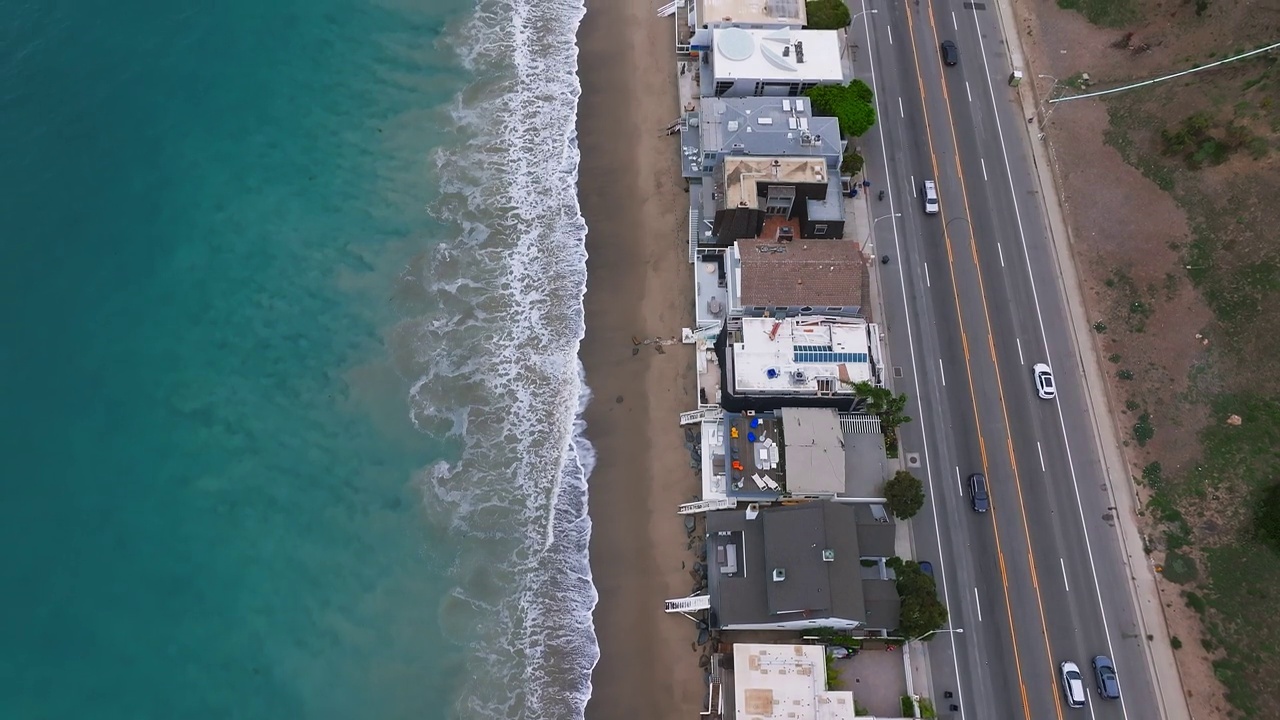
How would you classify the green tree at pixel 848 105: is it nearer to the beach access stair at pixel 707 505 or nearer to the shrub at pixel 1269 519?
the beach access stair at pixel 707 505

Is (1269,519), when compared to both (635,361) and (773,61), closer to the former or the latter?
(635,361)

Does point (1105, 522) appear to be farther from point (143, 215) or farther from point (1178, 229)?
point (143, 215)

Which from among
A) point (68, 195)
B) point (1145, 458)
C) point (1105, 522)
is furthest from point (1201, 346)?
point (68, 195)

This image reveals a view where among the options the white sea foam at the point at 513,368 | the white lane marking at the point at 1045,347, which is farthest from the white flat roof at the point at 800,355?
the white lane marking at the point at 1045,347

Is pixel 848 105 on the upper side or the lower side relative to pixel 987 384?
upper

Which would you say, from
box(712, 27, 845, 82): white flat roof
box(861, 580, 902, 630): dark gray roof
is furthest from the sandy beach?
Answer: box(861, 580, 902, 630): dark gray roof

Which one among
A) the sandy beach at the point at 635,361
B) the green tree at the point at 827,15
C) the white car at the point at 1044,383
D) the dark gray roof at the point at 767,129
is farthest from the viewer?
the green tree at the point at 827,15

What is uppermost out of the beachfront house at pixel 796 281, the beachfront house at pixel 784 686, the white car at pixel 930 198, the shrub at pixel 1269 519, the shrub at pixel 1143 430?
the white car at pixel 930 198

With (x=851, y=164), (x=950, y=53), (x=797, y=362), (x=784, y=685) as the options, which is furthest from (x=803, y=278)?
(x=950, y=53)
